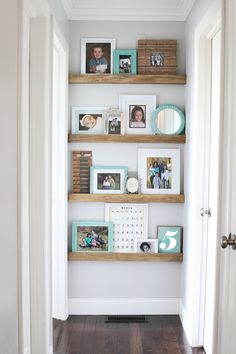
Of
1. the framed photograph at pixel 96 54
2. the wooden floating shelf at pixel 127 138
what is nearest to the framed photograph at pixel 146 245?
the wooden floating shelf at pixel 127 138

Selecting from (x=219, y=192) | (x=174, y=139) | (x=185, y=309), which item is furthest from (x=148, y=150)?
(x=219, y=192)

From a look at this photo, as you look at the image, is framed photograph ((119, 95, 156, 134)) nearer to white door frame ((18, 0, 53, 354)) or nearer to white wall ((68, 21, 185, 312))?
white wall ((68, 21, 185, 312))

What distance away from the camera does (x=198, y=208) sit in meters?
3.04

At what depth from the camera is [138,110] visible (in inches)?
140

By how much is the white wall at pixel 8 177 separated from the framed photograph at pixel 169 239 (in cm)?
192

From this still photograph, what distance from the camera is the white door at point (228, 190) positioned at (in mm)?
1916

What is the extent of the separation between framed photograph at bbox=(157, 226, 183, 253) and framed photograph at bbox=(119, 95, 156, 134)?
31.4 inches

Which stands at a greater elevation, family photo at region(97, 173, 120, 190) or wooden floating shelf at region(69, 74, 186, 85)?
wooden floating shelf at region(69, 74, 186, 85)

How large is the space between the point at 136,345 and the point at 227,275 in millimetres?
1301

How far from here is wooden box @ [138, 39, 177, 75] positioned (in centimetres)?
348

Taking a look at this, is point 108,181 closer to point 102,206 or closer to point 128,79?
point 102,206

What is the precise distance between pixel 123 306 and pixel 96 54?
6.73 feet

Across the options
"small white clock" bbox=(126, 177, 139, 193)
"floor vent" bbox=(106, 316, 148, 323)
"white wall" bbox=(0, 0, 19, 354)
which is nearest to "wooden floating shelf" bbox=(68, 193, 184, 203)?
"small white clock" bbox=(126, 177, 139, 193)

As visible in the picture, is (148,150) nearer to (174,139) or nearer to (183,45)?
(174,139)
